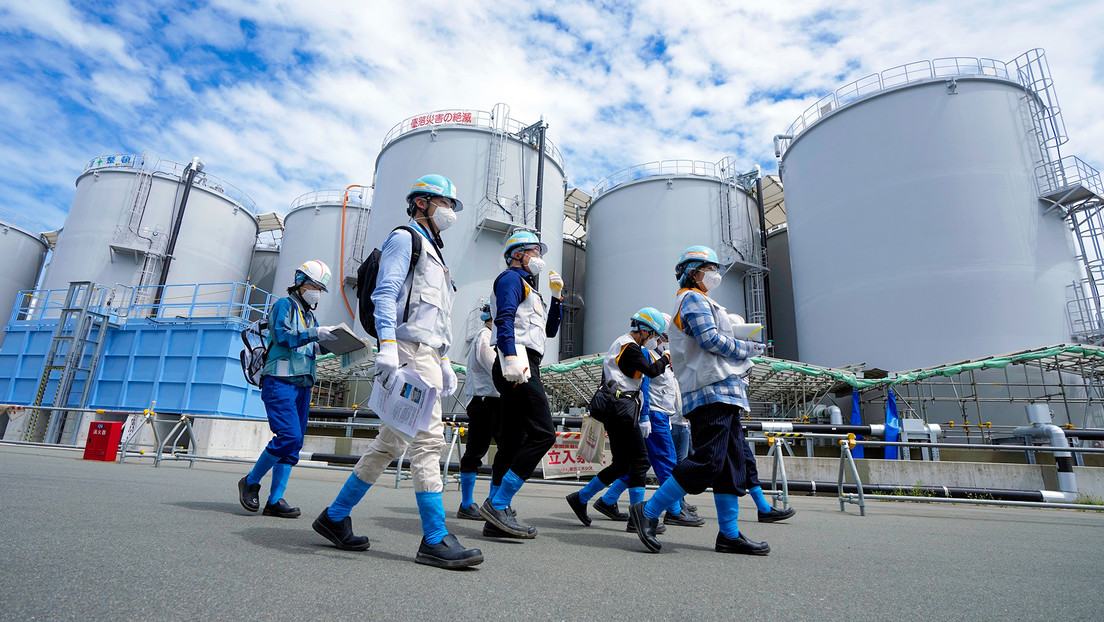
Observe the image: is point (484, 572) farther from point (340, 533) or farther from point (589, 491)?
point (589, 491)

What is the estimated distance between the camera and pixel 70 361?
15938 mm

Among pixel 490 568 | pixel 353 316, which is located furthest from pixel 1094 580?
pixel 353 316

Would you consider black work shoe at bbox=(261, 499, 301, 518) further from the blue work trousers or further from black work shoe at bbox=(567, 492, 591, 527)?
black work shoe at bbox=(567, 492, 591, 527)

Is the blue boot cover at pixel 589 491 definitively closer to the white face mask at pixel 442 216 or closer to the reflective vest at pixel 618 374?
the reflective vest at pixel 618 374

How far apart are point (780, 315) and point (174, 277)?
29.3 metres

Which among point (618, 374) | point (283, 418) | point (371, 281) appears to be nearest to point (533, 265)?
point (371, 281)

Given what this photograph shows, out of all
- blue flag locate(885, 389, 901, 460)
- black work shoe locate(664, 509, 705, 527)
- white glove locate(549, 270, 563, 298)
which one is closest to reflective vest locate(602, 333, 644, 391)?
white glove locate(549, 270, 563, 298)

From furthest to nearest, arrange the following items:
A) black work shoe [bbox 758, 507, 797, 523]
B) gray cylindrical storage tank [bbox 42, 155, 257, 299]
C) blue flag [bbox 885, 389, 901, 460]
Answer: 1. gray cylindrical storage tank [bbox 42, 155, 257, 299]
2. blue flag [bbox 885, 389, 901, 460]
3. black work shoe [bbox 758, 507, 797, 523]

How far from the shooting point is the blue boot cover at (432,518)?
2645mm

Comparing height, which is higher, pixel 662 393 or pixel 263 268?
pixel 263 268

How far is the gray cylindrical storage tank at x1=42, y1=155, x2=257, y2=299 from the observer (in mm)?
26422

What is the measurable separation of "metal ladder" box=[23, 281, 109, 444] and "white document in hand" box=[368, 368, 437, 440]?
57.0 ft

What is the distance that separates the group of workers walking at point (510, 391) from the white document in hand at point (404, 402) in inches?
2.1

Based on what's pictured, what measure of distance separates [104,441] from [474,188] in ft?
53.9
